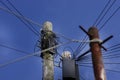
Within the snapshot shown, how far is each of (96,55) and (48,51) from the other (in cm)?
567

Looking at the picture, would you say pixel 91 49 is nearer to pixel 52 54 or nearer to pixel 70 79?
pixel 70 79

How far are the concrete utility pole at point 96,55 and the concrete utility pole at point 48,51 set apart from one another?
4.46 meters

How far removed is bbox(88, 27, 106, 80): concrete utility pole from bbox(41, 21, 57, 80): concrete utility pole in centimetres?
446

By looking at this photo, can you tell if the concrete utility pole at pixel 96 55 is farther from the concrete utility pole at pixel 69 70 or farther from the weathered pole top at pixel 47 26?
the weathered pole top at pixel 47 26

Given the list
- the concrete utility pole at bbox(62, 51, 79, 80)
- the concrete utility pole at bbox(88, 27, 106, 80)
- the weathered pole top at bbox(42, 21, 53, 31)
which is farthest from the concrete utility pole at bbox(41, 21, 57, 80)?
the concrete utility pole at bbox(88, 27, 106, 80)

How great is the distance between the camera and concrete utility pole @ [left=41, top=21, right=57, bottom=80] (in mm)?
13113

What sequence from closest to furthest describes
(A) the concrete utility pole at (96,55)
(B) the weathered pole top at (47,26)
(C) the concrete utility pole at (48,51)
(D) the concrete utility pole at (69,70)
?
(A) the concrete utility pole at (96,55) < (D) the concrete utility pole at (69,70) < (C) the concrete utility pole at (48,51) < (B) the weathered pole top at (47,26)

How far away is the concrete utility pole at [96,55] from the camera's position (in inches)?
314

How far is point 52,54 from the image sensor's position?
13961 mm

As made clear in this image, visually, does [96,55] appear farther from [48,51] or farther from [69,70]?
[48,51]

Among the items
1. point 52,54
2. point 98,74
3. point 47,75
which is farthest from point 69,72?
point 52,54

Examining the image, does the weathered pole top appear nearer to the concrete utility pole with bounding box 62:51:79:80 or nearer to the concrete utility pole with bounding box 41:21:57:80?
the concrete utility pole with bounding box 41:21:57:80

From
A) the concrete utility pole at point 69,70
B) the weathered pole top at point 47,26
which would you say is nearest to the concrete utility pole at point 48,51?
the weathered pole top at point 47,26

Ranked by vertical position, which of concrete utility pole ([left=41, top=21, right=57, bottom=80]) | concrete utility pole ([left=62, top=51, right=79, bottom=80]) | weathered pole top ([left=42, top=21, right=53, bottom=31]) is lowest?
concrete utility pole ([left=62, top=51, right=79, bottom=80])
